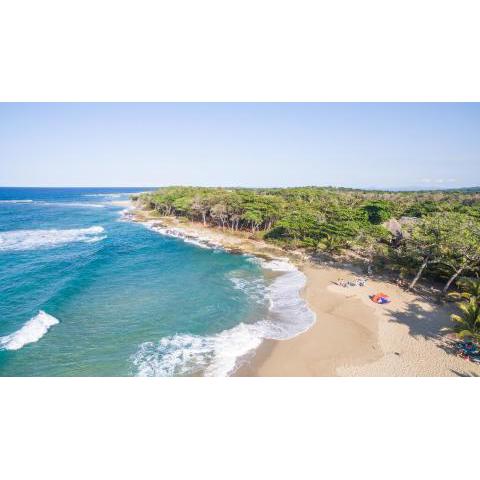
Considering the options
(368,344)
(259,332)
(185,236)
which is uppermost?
(185,236)

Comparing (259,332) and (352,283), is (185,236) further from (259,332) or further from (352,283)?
(259,332)

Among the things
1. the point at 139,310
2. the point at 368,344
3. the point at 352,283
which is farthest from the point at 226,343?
the point at 352,283

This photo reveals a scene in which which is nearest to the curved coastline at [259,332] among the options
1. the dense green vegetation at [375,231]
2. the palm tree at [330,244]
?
the palm tree at [330,244]

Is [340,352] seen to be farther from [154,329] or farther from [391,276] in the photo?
[391,276]

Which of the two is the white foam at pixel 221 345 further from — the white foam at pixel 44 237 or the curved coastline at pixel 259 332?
the white foam at pixel 44 237

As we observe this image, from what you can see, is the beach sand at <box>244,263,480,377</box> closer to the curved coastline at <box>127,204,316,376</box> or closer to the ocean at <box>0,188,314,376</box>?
the curved coastline at <box>127,204,316,376</box>

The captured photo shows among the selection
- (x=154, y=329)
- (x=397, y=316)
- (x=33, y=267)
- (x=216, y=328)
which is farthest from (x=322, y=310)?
(x=33, y=267)
